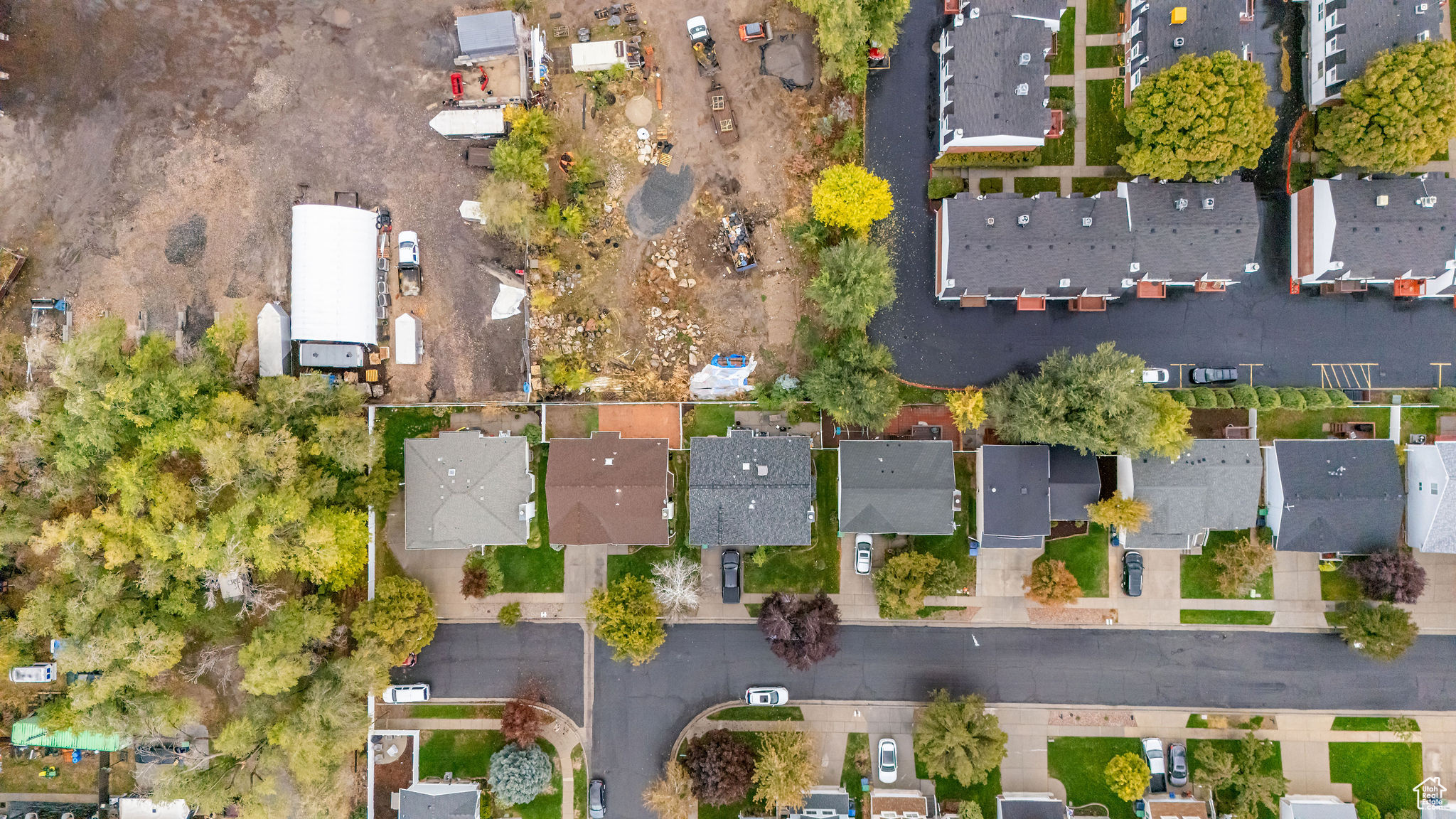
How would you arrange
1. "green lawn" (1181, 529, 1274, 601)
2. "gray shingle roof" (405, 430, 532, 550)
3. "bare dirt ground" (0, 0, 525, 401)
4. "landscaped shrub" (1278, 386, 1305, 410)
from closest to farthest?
1. "landscaped shrub" (1278, 386, 1305, 410)
2. "gray shingle roof" (405, 430, 532, 550)
3. "green lawn" (1181, 529, 1274, 601)
4. "bare dirt ground" (0, 0, 525, 401)

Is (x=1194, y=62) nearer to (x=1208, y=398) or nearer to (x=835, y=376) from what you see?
(x=1208, y=398)

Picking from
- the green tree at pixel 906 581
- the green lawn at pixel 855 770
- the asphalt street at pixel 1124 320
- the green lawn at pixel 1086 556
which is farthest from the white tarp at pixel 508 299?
the green lawn at pixel 1086 556

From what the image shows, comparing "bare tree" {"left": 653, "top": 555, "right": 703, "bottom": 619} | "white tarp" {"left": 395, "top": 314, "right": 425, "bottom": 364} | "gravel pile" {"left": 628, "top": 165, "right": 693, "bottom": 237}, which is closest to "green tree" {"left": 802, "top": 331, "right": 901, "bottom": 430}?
"bare tree" {"left": 653, "top": 555, "right": 703, "bottom": 619}

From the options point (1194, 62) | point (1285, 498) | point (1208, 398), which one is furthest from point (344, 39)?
point (1285, 498)

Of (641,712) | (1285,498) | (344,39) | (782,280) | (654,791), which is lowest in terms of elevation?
(654,791)

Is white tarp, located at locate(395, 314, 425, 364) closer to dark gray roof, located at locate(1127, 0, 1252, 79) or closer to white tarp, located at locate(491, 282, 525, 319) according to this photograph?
white tarp, located at locate(491, 282, 525, 319)
